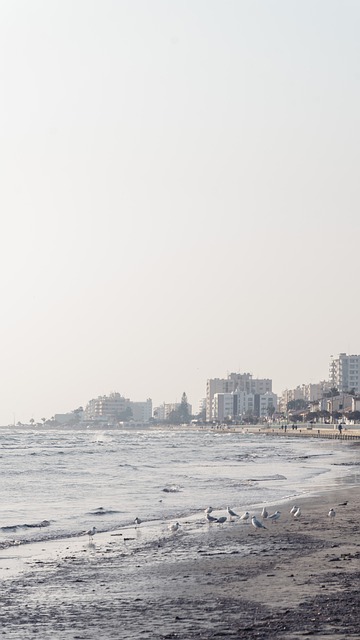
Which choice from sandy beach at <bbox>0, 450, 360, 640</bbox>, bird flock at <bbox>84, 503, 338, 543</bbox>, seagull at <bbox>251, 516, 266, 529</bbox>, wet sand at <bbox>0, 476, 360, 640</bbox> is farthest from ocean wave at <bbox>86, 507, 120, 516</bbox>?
seagull at <bbox>251, 516, 266, 529</bbox>

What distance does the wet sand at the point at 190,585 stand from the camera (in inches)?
389

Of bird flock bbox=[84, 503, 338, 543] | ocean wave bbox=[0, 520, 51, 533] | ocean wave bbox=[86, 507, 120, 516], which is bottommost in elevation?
ocean wave bbox=[0, 520, 51, 533]

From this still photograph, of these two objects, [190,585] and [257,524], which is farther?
[257,524]

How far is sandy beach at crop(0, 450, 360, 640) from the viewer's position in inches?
389

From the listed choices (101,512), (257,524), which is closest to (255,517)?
(257,524)

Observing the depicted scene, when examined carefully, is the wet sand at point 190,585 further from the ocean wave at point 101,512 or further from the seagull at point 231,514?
the ocean wave at point 101,512

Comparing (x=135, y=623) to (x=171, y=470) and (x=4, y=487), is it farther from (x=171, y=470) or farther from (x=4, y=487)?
(x=171, y=470)

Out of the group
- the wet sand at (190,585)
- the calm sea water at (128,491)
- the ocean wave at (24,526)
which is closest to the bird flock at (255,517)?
the wet sand at (190,585)

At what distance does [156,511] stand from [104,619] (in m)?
14.8

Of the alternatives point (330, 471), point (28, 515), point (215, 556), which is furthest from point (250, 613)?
point (330, 471)

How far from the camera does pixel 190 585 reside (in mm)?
12781

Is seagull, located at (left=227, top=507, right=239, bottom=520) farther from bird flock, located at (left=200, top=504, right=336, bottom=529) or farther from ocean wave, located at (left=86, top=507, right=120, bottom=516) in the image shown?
ocean wave, located at (left=86, top=507, right=120, bottom=516)

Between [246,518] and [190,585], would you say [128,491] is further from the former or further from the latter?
[190,585]

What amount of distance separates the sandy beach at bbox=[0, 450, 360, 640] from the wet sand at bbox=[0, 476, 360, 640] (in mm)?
14
